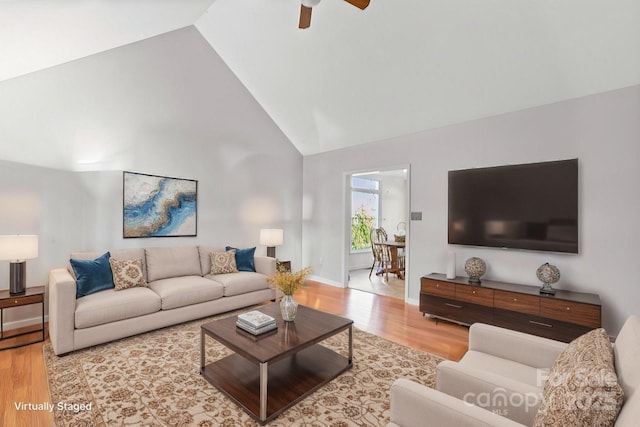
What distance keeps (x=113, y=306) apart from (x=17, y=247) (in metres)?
1.05

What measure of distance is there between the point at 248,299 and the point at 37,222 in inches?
100

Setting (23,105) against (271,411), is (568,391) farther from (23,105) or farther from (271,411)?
(23,105)

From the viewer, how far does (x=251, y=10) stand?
12.7 feet

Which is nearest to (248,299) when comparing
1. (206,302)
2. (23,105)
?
(206,302)

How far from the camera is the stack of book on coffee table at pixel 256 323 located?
232cm

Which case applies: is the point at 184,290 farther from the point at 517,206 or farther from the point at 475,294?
the point at 517,206

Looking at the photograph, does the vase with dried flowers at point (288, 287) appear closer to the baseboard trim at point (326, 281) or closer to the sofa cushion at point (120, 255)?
the sofa cushion at point (120, 255)

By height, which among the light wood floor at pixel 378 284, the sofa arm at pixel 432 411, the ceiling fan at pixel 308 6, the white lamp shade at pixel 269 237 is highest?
the ceiling fan at pixel 308 6

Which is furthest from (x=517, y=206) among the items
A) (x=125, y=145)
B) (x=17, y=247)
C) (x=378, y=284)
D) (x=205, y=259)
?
(x=17, y=247)

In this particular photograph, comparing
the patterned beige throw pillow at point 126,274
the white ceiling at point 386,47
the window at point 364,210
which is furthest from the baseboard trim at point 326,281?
the patterned beige throw pillow at point 126,274

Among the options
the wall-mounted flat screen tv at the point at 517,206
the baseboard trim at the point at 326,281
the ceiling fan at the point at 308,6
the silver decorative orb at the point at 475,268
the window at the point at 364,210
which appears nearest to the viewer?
the ceiling fan at the point at 308,6

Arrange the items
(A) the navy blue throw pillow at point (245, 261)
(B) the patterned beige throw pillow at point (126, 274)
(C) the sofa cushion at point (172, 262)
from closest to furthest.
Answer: (B) the patterned beige throw pillow at point (126, 274)
(C) the sofa cushion at point (172, 262)
(A) the navy blue throw pillow at point (245, 261)

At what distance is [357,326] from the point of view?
11.8 feet

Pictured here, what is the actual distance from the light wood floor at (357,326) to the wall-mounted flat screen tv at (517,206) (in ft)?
4.00
